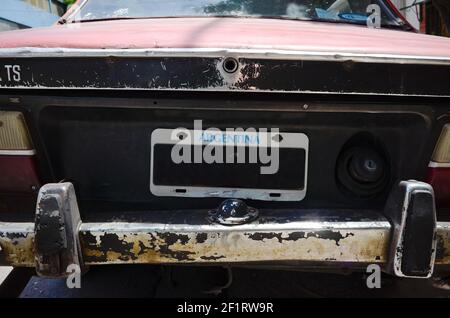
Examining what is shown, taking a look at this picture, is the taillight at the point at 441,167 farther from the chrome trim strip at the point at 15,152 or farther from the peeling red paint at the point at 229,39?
the chrome trim strip at the point at 15,152

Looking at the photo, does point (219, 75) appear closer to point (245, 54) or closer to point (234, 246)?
point (245, 54)

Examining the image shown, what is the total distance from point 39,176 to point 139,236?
570 millimetres

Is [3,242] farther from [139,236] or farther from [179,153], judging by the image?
[179,153]

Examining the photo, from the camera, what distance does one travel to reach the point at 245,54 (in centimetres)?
163

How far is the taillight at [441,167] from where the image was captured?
187 centimetres

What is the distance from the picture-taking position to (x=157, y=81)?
1.68 meters

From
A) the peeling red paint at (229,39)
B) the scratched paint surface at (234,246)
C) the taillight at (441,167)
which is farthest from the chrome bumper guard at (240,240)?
the peeling red paint at (229,39)

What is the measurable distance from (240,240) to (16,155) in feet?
3.21

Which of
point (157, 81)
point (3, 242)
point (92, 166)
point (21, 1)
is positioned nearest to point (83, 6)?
point (92, 166)

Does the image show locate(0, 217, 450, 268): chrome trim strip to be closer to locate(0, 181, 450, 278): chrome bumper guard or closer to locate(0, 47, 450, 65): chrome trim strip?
locate(0, 181, 450, 278): chrome bumper guard

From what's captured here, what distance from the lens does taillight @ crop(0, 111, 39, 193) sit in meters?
1.84

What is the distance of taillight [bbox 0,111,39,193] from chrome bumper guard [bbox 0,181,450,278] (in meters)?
0.26

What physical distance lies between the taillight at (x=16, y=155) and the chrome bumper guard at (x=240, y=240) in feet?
0.87

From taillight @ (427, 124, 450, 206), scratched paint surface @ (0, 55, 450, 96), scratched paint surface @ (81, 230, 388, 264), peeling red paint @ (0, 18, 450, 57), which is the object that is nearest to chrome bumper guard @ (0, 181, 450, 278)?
scratched paint surface @ (81, 230, 388, 264)
